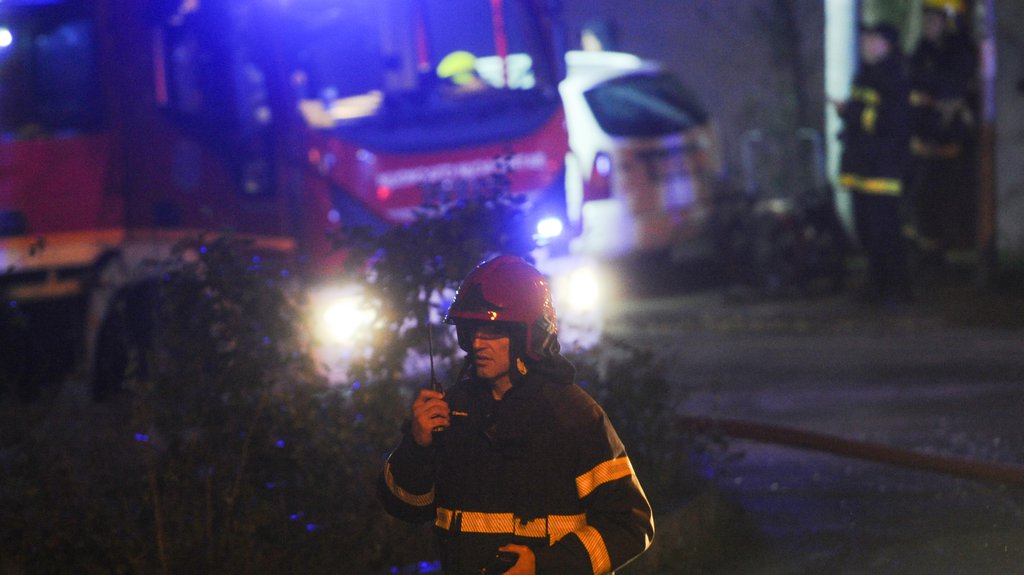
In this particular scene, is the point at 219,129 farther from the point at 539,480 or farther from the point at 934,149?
the point at 934,149

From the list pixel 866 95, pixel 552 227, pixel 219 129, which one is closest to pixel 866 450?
pixel 552 227

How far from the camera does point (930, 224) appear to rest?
13391 mm

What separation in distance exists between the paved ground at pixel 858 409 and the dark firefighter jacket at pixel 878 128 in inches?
41.8

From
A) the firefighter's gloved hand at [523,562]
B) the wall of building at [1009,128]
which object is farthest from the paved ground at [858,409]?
the firefighter's gloved hand at [523,562]

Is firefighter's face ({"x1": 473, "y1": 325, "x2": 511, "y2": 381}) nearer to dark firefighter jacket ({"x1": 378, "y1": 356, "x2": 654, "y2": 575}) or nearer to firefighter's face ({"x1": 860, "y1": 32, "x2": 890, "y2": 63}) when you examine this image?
dark firefighter jacket ({"x1": 378, "y1": 356, "x2": 654, "y2": 575})

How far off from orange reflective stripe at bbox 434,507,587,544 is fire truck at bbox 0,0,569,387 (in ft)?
17.9

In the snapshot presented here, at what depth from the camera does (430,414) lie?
3.02 metres

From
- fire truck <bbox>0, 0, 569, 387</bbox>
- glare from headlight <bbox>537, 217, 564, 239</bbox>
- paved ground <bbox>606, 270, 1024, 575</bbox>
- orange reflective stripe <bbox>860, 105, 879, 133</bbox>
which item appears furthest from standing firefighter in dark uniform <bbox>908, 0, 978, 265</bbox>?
fire truck <bbox>0, 0, 569, 387</bbox>

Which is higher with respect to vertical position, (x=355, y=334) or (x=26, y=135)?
(x=26, y=135)

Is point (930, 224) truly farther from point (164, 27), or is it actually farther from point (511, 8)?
point (164, 27)

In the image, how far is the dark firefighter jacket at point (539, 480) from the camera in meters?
3.00

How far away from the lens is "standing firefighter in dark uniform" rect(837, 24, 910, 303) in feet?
35.8

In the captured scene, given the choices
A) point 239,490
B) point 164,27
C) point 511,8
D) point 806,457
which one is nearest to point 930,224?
point 511,8

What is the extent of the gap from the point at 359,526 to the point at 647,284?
32.9 feet
